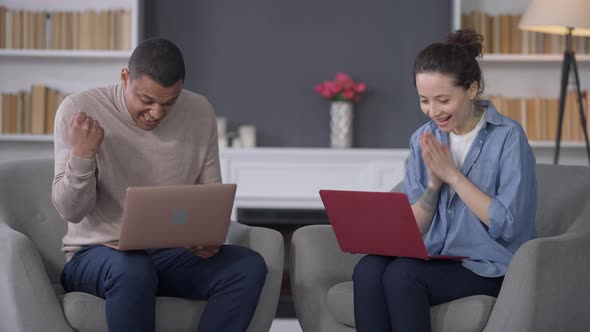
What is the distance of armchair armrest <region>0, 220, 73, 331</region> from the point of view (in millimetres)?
2596

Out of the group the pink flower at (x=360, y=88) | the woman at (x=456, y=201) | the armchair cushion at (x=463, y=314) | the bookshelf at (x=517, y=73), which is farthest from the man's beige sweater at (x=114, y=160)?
the bookshelf at (x=517, y=73)

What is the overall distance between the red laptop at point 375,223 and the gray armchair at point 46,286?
A: 1.05 feet

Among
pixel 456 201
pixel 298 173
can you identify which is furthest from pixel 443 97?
pixel 298 173

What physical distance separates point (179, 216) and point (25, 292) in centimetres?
48

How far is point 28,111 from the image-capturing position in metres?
5.32

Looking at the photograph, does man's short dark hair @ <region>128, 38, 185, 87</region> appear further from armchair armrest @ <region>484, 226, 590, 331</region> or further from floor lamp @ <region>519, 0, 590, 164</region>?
floor lamp @ <region>519, 0, 590, 164</region>

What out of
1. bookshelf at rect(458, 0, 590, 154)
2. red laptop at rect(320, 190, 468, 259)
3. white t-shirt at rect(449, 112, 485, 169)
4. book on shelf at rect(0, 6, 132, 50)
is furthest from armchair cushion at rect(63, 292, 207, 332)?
bookshelf at rect(458, 0, 590, 154)

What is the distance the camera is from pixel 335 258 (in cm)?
298

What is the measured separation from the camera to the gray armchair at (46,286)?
102 inches

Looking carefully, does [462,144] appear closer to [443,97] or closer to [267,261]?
[443,97]

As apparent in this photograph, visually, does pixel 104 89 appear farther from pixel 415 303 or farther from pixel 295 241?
pixel 415 303

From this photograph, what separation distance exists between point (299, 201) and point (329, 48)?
3.07ft

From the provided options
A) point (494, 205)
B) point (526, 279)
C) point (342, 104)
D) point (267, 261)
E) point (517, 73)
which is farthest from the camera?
point (517, 73)

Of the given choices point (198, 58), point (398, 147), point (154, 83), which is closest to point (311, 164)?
point (398, 147)
